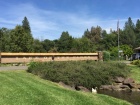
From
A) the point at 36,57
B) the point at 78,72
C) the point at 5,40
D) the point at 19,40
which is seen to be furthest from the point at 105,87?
the point at 5,40

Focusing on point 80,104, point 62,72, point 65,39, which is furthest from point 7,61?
point 65,39

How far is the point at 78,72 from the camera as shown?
27.3 meters

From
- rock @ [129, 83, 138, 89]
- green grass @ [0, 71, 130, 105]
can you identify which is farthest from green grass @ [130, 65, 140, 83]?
green grass @ [0, 71, 130, 105]

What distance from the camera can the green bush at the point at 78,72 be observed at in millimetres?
25562

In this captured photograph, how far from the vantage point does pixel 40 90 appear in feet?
48.4

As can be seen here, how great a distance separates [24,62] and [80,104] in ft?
77.7

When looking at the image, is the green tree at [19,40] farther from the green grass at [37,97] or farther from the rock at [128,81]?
the green grass at [37,97]

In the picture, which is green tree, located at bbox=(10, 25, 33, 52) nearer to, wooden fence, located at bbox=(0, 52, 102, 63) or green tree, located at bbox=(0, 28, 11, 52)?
green tree, located at bbox=(0, 28, 11, 52)

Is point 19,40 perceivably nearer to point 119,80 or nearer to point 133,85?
point 119,80

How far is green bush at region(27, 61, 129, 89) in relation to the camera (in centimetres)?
2556

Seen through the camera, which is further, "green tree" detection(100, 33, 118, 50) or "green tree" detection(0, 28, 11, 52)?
"green tree" detection(100, 33, 118, 50)

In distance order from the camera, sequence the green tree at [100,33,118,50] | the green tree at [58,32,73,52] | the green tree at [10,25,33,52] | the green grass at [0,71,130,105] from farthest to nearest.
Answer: the green tree at [100,33,118,50]
the green tree at [58,32,73,52]
the green tree at [10,25,33,52]
the green grass at [0,71,130,105]

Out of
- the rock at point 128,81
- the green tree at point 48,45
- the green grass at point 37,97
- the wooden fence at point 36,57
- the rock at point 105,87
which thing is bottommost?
the rock at point 105,87

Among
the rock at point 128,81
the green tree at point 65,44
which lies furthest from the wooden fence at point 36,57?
the green tree at point 65,44
